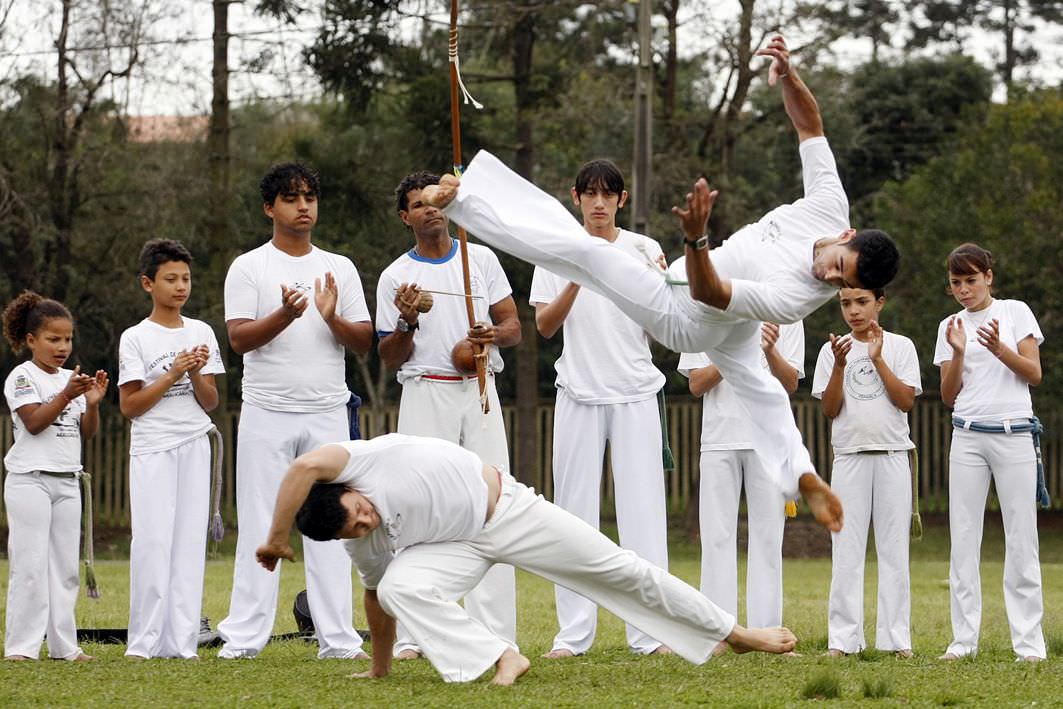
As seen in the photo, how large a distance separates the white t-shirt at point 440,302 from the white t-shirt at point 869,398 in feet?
6.78

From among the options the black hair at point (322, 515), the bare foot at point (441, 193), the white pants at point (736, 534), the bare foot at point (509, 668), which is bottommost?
the bare foot at point (509, 668)

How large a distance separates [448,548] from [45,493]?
8.81 feet

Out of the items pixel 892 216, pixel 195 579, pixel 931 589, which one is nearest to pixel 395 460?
pixel 195 579

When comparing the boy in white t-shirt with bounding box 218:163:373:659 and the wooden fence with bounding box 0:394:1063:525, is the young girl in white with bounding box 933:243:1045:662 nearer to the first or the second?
the boy in white t-shirt with bounding box 218:163:373:659

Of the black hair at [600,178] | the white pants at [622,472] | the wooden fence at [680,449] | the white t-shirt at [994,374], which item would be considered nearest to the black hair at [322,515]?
the white pants at [622,472]

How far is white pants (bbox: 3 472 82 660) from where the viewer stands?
841 cm

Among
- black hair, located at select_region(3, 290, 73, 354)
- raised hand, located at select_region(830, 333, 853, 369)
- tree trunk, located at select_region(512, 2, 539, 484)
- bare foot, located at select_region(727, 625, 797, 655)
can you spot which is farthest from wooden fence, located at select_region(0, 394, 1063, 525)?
bare foot, located at select_region(727, 625, 797, 655)

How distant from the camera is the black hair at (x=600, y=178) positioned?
29.5 ft

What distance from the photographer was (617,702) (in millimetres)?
6512

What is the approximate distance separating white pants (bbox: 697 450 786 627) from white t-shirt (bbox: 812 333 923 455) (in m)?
0.53

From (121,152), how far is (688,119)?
31.3ft

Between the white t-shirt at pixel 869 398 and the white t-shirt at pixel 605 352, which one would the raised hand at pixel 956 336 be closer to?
the white t-shirt at pixel 869 398

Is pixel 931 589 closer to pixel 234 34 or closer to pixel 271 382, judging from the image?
pixel 271 382

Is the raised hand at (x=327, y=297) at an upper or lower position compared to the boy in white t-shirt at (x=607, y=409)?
upper
